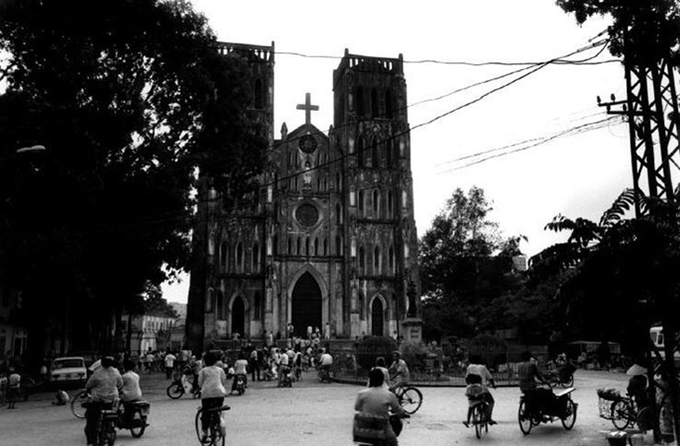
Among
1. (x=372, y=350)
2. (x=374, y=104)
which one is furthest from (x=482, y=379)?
(x=374, y=104)

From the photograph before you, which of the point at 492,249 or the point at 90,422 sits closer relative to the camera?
the point at 90,422

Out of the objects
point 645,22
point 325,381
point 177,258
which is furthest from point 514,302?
point 645,22

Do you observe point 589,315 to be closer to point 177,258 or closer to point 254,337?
point 177,258

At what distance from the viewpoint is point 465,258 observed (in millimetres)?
53938

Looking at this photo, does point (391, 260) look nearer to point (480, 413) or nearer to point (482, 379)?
point (482, 379)

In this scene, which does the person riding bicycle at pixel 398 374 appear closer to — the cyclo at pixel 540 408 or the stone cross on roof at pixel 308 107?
the cyclo at pixel 540 408

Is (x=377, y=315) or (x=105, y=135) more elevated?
(x=105, y=135)

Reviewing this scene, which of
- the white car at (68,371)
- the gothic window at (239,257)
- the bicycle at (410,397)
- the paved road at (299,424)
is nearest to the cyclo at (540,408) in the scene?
the paved road at (299,424)

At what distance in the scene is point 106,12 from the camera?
72.6 ft

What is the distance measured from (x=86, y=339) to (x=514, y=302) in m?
26.3

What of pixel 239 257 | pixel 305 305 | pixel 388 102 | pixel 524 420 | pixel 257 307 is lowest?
pixel 524 420

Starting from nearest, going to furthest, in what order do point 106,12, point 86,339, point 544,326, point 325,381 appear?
point 106,12 < point 325,381 < point 86,339 < point 544,326

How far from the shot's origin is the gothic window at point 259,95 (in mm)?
46906

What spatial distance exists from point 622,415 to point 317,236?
35.1 m
